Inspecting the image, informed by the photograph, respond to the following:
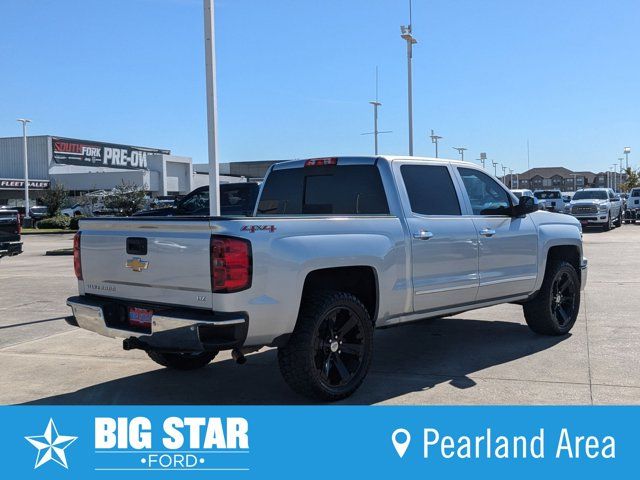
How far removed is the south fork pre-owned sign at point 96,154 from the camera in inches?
2435

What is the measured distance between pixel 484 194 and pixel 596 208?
81.2ft

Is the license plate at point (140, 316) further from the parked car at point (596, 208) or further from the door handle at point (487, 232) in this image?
the parked car at point (596, 208)

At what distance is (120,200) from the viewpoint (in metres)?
29.0

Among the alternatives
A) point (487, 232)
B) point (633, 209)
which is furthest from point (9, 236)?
point (633, 209)

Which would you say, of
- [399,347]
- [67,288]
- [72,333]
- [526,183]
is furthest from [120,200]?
[526,183]

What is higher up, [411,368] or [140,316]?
[140,316]

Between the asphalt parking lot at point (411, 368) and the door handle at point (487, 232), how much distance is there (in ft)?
4.00

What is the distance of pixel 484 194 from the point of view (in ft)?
23.2

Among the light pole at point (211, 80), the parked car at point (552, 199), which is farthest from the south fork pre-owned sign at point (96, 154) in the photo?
the light pole at point (211, 80)

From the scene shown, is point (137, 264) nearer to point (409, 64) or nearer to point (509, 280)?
point (509, 280)

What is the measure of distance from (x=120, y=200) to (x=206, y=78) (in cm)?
1809

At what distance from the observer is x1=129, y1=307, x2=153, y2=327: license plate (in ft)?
16.5

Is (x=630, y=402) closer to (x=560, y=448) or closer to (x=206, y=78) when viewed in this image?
(x=560, y=448)

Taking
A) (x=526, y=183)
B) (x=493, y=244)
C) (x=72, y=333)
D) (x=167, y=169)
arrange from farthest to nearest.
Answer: (x=526, y=183), (x=167, y=169), (x=72, y=333), (x=493, y=244)
